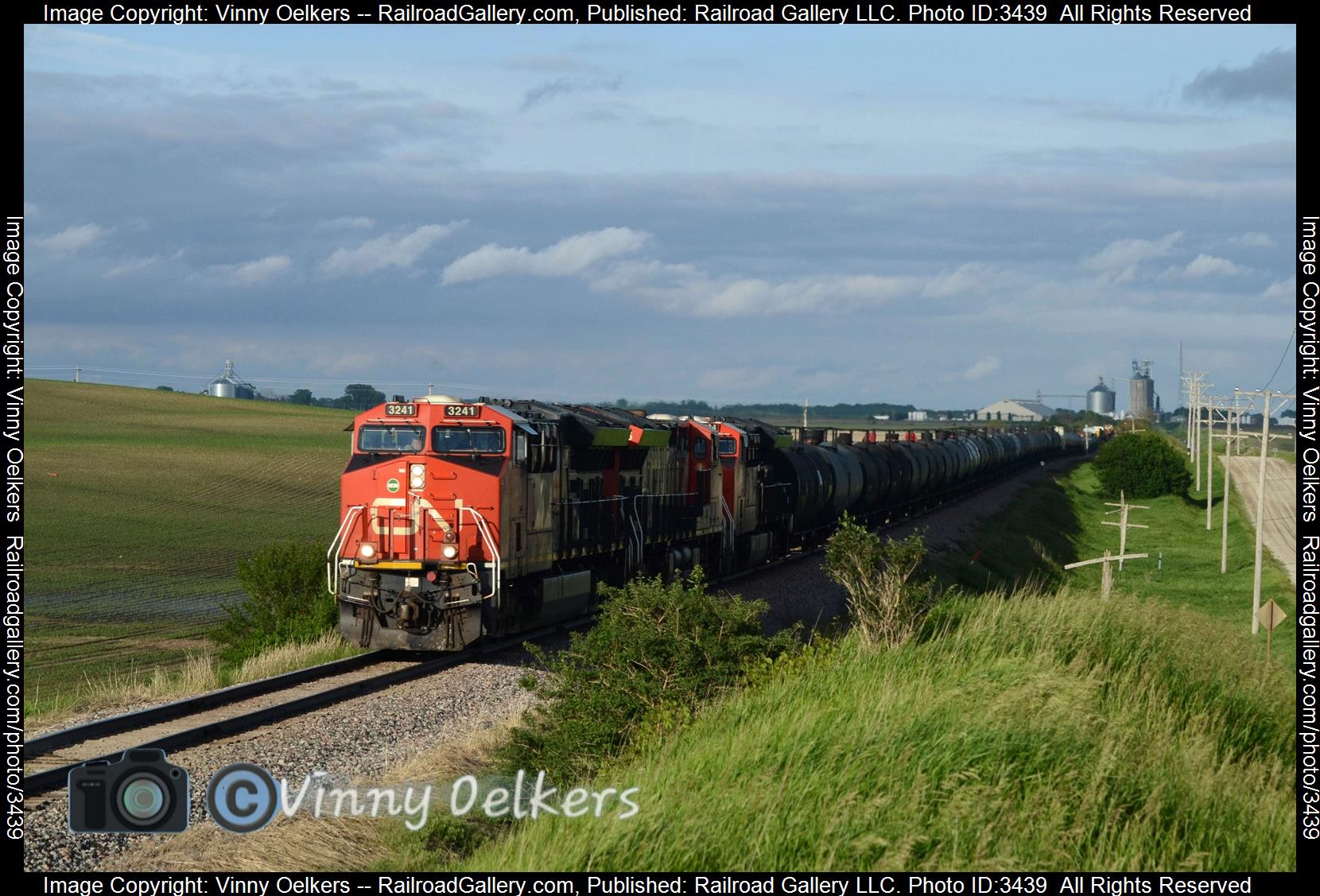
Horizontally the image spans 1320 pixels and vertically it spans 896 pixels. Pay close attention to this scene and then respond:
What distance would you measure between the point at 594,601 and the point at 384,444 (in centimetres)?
650

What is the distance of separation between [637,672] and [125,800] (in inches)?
203

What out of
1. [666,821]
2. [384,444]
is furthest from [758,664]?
[384,444]

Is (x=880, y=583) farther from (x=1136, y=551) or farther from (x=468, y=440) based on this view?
(x=1136, y=551)

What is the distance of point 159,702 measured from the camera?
16203 mm

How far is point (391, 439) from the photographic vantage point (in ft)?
70.0

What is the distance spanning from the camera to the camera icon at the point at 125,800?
10469 mm

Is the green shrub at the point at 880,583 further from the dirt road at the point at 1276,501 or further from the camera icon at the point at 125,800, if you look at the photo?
the dirt road at the point at 1276,501

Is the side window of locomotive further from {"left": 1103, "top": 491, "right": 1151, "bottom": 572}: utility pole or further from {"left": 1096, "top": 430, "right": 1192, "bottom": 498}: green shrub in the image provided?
{"left": 1096, "top": 430, "right": 1192, "bottom": 498}: green shrub

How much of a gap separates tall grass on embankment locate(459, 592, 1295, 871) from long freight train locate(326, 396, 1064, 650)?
8.56 meters

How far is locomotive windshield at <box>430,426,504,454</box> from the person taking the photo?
824 inches

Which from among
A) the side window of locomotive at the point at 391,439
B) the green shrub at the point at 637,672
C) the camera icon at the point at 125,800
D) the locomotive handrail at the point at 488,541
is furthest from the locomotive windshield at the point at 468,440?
the camera icon at the point at 125,800

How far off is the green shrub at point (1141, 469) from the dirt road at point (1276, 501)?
510cm

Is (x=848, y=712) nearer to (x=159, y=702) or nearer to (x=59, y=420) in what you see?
(x=159, y=702)

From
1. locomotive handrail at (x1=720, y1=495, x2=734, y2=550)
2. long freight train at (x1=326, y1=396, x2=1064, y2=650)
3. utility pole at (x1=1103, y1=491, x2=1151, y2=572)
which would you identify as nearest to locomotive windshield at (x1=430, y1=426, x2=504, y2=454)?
long freight train at (x1=326, y1=396, x2=1064, y2=650)
